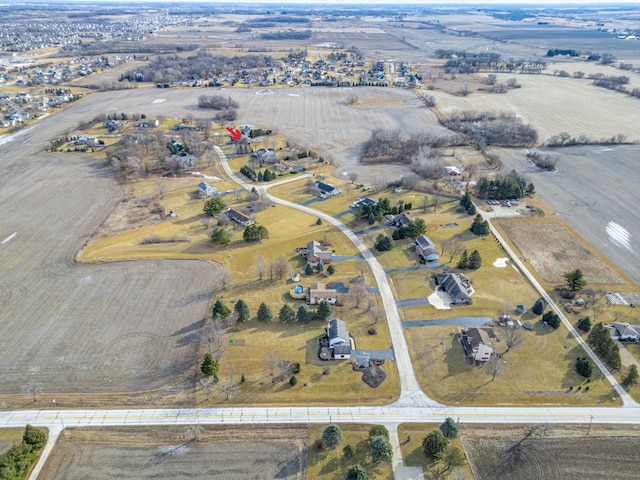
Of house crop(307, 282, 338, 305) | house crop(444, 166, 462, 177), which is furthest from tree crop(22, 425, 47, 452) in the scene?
house crop(444, 166, 462, 177)

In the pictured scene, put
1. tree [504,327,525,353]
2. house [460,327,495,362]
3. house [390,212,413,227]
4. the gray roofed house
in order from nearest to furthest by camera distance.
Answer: house [460,327,495,362] → the gray roofed house → tree [504,327,525,353] → house [390,212,413,227]

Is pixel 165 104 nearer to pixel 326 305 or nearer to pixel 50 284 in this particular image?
pixel 50 284

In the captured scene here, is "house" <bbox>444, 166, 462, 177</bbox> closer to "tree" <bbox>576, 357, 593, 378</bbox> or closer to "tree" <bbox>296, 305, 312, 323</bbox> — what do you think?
"tree" <bbox>576, 357, 593, 378</bbox>

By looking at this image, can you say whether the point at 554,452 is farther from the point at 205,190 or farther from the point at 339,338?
the point at 205,190

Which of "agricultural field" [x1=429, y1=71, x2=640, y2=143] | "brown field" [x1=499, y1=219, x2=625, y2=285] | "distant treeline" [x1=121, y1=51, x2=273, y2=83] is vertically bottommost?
"brown field" [x1=499, y1=219, x2=625, y2=285]

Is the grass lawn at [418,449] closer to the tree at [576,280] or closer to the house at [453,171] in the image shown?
the tree at [576,280]

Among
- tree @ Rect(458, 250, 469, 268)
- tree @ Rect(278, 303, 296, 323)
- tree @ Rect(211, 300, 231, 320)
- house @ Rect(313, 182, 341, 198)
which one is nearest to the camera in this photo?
tree @ Rect(211, 300, 231, 320)

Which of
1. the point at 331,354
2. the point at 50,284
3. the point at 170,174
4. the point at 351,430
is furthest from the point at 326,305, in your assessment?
the point at 170,174

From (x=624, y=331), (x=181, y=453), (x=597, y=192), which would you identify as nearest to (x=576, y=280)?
(x=624, y=331)
